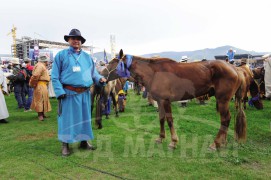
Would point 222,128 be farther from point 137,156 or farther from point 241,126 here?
point 137,156

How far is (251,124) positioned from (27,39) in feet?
161

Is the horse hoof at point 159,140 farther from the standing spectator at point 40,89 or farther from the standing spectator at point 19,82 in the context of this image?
the standing spectator at point 19,82

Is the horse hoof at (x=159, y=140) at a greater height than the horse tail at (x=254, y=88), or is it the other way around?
the horse tail at (x=254, y=88)

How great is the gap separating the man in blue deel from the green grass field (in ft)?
1.46

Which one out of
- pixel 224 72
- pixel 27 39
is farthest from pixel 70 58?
pixel 27 39

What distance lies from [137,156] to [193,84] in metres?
1.75

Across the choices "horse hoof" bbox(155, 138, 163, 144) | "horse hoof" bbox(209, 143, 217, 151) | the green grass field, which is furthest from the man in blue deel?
"horse hoof" bbox(209, 143, 217, 151)

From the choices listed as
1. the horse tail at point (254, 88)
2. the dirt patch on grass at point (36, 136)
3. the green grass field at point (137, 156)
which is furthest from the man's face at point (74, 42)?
the horse tail at point (254, 88)

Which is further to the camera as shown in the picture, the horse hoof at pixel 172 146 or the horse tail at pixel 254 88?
the horse tail at pixel 254 88

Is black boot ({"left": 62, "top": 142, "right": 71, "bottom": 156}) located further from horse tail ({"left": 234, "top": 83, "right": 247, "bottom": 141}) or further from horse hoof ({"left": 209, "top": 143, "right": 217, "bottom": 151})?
horse tail ({"left": 234, "top": 83, "right": 247, "bottom": 141})

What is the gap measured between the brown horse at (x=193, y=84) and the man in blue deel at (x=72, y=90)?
130cm

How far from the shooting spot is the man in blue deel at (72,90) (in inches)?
176

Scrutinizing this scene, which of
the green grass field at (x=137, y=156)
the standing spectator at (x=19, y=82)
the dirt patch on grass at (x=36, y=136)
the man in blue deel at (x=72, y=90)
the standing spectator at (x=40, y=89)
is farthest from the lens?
the standing spectator at (x=19, y=82)

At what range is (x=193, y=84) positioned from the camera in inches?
187
